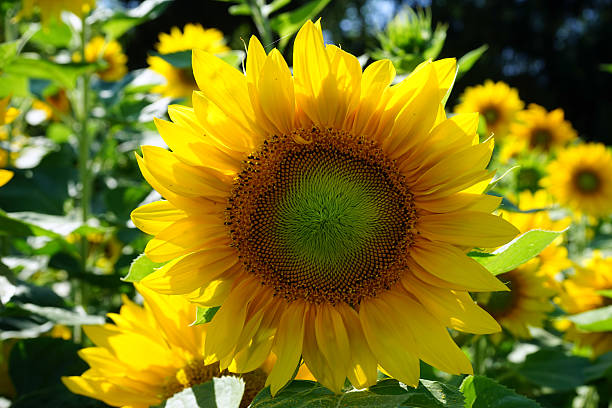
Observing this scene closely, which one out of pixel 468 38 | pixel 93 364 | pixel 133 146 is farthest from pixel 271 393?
pixel 468 38

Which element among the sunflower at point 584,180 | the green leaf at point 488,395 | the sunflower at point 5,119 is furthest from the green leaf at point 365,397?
the sunflower at point 584,180

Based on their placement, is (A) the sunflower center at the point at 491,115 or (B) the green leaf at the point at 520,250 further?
(A) the sunflower center at the point at 491,115

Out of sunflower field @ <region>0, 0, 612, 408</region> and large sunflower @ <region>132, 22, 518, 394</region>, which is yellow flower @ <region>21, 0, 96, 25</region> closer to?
sunflower field @ <region>0, 0, 612, 408</region>

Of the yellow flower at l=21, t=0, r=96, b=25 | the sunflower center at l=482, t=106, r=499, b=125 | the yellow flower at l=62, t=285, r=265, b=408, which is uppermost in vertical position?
the sunflower center at l=482, t=106, r=499, b=125

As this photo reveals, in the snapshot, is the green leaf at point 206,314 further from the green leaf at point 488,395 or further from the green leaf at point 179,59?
the green leaf at point 179,59

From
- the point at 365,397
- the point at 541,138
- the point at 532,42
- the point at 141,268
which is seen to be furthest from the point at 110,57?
the point at 532,42

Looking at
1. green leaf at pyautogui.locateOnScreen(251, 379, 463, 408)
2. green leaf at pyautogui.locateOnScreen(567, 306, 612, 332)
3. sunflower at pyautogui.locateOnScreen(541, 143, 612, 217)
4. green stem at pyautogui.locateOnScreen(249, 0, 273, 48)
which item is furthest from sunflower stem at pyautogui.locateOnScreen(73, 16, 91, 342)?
sunflower at pyautogui.locateOnScreen(541, 143, 612, 217)

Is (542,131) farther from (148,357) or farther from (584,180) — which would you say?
(148,357)
